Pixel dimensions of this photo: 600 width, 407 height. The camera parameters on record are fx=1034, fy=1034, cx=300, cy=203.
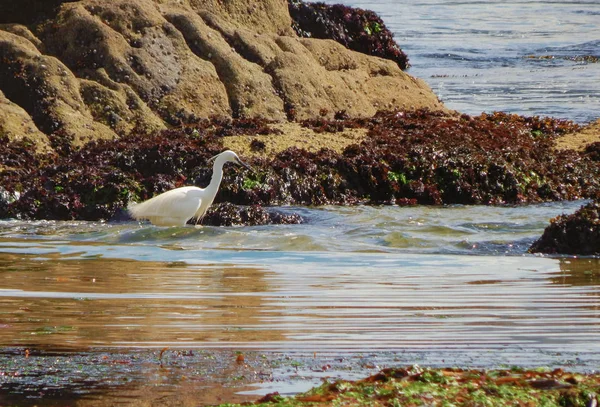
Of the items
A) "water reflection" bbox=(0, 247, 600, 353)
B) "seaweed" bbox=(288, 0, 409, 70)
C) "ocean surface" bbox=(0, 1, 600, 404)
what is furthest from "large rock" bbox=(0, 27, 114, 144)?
"seaweed" bbox=(288, 0, 409, 70)

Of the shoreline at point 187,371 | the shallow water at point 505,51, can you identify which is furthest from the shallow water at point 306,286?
the shallow water at point 505,51

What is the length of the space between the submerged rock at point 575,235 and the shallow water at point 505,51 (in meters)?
12.5

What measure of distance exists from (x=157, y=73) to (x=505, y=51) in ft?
89.9

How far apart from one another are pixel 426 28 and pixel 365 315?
4235 cm

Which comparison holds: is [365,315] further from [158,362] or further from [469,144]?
[469,144]

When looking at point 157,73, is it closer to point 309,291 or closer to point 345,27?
point 309,291

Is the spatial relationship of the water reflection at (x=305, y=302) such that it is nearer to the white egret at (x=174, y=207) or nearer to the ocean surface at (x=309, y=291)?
the ocean surface at (x=309, y=291)

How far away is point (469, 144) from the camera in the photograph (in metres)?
15.3

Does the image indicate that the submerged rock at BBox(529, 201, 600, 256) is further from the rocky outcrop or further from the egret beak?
the rocky outcrop

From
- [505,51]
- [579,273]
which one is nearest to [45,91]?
[579,273]

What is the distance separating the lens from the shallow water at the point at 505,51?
26.6 meters

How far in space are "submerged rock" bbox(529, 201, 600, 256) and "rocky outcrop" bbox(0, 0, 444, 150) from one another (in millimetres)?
7076

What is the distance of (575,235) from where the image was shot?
10.1 metres

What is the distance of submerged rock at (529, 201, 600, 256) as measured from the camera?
10.0 metres
